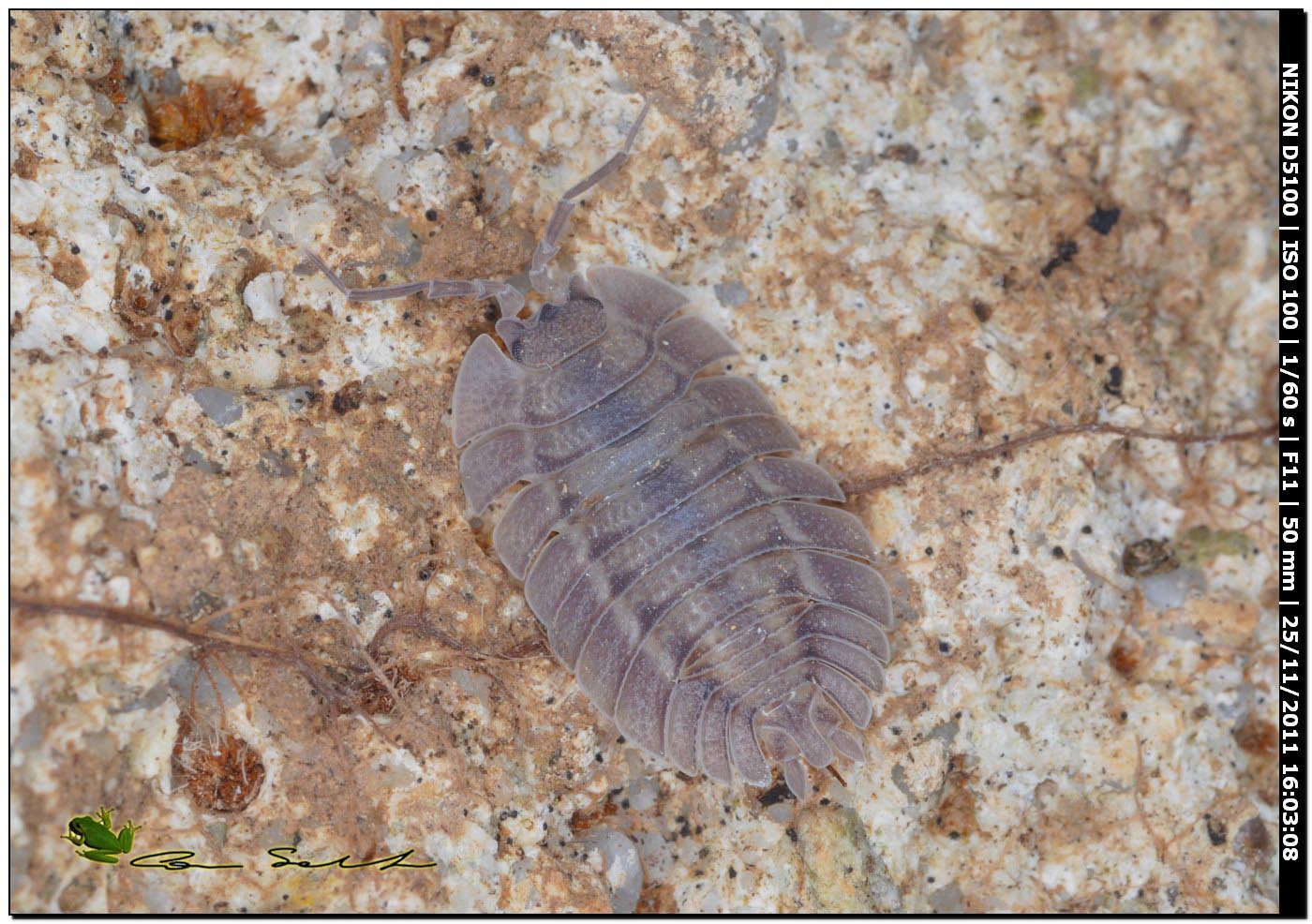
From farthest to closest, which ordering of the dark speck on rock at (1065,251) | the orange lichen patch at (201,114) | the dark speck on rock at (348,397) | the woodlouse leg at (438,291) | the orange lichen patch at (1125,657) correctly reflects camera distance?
the dark speck on rock at (1065,251)
the orange lichen patch at (1125,657)
the orange lichen patch at (201,114)
the dark speck on rock at (348,397)
the woodlouse leg at (438,291)

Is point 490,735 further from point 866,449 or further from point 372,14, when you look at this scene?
point 372,14

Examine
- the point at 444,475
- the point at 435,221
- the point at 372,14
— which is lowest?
the point at 444,475

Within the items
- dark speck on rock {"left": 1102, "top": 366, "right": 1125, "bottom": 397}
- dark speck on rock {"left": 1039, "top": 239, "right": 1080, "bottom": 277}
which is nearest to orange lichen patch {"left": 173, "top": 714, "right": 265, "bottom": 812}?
dark speck on rock {"left": 1102, "top": 366, "right": 1125, "bottom": 397}

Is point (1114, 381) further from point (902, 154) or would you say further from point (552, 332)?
point (552, 332)

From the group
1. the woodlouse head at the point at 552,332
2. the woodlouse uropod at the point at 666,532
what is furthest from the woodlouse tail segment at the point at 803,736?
the woodlouse head at the point at 552,332

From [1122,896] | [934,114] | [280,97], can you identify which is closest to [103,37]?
[280,97]

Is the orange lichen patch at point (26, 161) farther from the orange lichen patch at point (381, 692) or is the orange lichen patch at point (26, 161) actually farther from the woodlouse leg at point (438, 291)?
the orange lichen patch at point (381, 692)

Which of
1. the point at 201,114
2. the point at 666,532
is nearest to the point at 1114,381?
the point at 666,532
